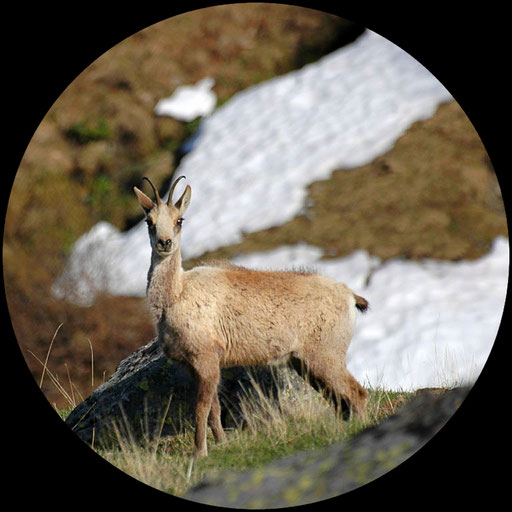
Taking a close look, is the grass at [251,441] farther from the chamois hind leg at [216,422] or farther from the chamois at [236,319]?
the chamois at [236,319]

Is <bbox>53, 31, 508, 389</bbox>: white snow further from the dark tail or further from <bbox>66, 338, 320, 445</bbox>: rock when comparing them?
<bbox>66, 338, 320, 445</bbox>: rock

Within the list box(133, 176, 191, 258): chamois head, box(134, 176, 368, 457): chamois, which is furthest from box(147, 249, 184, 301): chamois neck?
box(133, 176, 191, 258): chamois head

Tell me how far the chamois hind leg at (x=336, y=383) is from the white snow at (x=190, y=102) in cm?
1587

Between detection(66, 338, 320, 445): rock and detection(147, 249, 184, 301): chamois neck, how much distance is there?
1292 mm

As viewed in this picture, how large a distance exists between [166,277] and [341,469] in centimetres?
302

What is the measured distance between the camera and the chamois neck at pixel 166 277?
794cm

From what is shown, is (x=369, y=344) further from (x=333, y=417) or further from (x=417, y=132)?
(x=417, y=132)

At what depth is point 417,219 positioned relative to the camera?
18.1 meters

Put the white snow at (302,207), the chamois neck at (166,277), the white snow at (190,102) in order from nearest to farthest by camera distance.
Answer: the chamois neck at (166,277) < the white snow at (302,207) < the white snow at (190,102)

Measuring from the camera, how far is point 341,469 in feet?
20.1

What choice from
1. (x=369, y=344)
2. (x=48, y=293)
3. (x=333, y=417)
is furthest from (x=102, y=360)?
(x=333, y=417)

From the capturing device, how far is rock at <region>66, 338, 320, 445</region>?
343 inches

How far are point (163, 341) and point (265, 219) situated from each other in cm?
1071

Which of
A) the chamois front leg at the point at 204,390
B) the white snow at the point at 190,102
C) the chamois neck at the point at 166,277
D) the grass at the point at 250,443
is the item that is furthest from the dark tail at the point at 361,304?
the white snow at the point at 190,102
